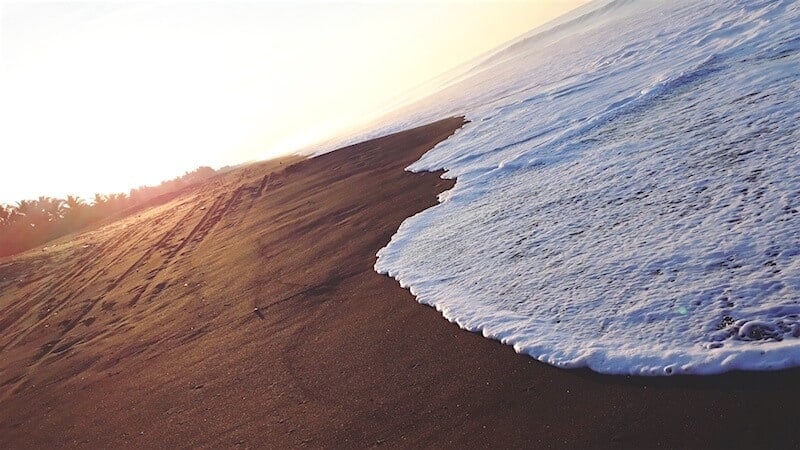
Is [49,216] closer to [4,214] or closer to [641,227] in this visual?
[4,214]

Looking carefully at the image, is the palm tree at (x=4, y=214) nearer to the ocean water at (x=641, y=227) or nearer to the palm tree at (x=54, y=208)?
the palm tree at (x=54, y=208)

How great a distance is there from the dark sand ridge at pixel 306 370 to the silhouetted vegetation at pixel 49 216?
27.4ft

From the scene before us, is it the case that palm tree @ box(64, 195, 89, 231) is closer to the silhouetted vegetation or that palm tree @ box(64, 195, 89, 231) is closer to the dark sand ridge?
the silhouetted vegetation

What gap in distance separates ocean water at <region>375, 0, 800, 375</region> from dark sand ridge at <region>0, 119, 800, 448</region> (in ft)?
0.79

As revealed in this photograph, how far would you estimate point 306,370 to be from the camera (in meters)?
3.59

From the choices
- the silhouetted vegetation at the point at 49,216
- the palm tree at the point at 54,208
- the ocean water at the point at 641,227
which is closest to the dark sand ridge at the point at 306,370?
the ocean water at the point at 641,227

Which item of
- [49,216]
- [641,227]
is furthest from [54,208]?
[641,227]

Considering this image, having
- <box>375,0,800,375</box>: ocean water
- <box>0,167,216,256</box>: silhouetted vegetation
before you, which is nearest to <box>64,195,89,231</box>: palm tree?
<box>0,167,216,256</box>: silhouetted vegetation

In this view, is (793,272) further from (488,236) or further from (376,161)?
(376,161)

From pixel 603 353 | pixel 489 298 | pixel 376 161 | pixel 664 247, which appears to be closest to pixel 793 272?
pixel 664 247

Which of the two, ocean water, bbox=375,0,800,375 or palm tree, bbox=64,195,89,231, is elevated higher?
palm tree, bbox=64,195,89,231

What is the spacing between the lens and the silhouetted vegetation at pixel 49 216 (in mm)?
15297

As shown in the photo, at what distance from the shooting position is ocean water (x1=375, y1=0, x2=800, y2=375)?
9.44 feet

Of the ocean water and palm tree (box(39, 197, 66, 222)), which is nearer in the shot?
the ocean water
